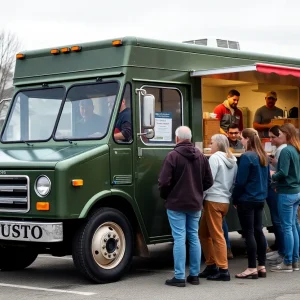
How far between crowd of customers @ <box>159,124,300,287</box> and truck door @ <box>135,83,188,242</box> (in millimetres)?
582

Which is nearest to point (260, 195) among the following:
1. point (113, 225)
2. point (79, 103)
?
point (113, 225)

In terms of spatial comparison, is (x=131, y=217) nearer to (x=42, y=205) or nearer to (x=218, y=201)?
(x=218, y=201)

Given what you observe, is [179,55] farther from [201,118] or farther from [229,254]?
[229,254]

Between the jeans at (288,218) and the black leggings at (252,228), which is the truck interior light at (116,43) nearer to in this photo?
the black leggings at (252,228)

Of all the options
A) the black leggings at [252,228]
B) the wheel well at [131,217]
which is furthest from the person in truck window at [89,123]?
the black leggings at [252,228]

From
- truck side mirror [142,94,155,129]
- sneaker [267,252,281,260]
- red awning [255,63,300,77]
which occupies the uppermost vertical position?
red awning [255,63,300,77]

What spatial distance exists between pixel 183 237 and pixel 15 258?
276 centimetres

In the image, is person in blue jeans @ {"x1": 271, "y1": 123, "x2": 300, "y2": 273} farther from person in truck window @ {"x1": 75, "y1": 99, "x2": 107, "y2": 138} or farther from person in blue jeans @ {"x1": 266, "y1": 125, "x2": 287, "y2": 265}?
person in truck window @ {"x1": 75, "y1": 99, "x2": 107, "y2": 138}

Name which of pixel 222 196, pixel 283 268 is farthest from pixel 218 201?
pixel 283 268

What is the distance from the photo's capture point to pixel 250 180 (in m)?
9.66

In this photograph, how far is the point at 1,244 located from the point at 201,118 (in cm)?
320

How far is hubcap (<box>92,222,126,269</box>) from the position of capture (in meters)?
9.55

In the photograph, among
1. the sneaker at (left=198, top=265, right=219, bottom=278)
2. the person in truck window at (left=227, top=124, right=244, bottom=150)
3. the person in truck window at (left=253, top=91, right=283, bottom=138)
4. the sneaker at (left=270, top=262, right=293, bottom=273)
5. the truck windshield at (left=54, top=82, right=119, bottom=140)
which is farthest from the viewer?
the person in truck window at (left=253, top=91, right=283, bottom=138)

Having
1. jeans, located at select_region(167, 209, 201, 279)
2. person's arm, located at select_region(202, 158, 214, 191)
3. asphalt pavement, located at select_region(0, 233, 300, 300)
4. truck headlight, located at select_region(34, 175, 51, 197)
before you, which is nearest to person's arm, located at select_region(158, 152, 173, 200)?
jeans, located at select_region(167, 209, 201, 279)
